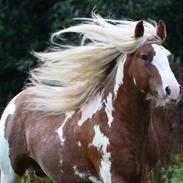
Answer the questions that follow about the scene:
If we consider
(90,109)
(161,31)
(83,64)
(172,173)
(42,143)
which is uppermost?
(161,31)

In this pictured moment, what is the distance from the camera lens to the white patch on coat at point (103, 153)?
264 inches

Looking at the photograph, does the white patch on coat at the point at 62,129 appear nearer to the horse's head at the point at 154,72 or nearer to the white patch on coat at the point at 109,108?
the white patch on coat at the point at 109,108

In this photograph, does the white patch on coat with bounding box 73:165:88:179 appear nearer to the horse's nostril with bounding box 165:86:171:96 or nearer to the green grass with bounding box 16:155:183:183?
the horse's nostril with bounding box 165:86:171:96

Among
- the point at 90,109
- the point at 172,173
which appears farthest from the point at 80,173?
the point at 172,173

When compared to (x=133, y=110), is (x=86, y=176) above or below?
below

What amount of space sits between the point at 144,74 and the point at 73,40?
19.4 feet

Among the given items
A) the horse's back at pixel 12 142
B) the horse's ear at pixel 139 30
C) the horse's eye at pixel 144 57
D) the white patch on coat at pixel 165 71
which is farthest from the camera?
the horse's back at pixel 12 142

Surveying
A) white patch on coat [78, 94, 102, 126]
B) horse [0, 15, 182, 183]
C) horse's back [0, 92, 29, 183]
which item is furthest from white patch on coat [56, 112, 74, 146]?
horse's back [0, 92, 29, 183]

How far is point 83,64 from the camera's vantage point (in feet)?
23.3

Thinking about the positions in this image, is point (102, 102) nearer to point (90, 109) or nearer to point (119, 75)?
point (90, 109)

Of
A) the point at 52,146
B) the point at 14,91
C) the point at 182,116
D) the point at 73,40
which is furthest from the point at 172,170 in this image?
the point at 14,91

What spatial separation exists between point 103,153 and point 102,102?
428mm

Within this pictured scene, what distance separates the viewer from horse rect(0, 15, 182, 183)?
21.5ft

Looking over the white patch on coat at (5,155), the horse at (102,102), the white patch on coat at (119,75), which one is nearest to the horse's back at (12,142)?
the white patch on coat at (5,155)
